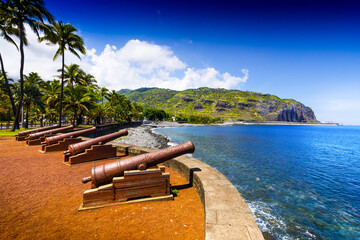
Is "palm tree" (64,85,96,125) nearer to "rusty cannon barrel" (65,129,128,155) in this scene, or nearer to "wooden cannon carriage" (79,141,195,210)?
"rusty cannon barrel" (65,129,128,155)

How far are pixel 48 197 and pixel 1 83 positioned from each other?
34.0m

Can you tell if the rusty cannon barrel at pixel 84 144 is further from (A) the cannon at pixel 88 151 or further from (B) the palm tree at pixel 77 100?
(B) the palm tree at pixel 77 100

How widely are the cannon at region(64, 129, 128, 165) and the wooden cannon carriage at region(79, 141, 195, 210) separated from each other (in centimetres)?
346

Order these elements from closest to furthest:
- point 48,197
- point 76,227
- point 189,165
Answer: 1. point 76,227
2. point 48,197
3. point 189,165

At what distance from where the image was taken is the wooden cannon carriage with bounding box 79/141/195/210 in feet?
11.9

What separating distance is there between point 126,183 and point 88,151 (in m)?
4.09

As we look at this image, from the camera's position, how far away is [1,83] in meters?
26.1

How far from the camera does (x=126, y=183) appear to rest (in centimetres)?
373

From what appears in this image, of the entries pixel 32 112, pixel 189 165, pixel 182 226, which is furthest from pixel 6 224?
pixel 32 112

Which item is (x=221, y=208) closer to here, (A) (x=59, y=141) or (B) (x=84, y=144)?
(B) (x=84, y=144)

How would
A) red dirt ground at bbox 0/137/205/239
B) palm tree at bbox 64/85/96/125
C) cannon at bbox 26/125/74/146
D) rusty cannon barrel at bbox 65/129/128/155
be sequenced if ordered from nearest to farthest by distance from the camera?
red dirt ground at bbox 0/137/205/239, rusty cannon barrel at bbox 65/129/128/155, cannon at bbox 26/125/74/146, palm tree at bbox 64/85/96/125

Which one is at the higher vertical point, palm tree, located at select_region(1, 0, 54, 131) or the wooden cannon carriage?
palm tree, located at select_region(1, 0, 54, 131)

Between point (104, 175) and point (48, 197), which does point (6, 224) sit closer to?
point (48, 197)

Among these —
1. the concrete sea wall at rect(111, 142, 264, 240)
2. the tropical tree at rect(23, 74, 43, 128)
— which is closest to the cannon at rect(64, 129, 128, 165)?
the concrete sea wall at rect(111, 142, 264, 240)
